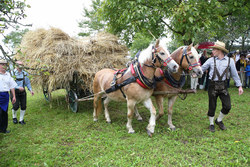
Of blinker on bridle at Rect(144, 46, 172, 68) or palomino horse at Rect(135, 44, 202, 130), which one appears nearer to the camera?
blinker on bridle at Rect(144, 46, 172, 68)

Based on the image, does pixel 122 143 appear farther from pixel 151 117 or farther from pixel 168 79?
pixel 168 79

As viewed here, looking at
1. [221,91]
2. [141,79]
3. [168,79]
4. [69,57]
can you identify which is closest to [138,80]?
[141,79]

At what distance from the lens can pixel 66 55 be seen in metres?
4.79

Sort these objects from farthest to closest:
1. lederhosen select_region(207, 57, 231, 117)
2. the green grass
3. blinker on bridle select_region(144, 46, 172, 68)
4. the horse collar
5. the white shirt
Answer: the white shirt → lederhosen select_region(207, 57, 231, 117) → the horse collar → blinker on bridle select_region(144, 46, 172, 68) → the green grass

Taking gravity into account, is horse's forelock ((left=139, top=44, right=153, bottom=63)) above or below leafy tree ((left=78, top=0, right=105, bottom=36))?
below

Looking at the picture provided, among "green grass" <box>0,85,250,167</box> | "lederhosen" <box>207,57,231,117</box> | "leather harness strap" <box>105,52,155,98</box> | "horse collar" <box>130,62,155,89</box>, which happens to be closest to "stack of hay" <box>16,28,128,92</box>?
"green grass" <box>0,85,250,167</box>

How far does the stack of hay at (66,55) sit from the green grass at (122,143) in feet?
4.08

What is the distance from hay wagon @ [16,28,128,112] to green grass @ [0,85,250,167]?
1.17 meters

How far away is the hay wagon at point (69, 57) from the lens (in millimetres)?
4520

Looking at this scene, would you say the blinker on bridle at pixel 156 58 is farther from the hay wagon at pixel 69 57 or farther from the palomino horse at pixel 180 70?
the hay wagon at pixel 69 57

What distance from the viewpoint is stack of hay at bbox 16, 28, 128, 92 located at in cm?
451

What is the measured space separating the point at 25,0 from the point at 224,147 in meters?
4.22

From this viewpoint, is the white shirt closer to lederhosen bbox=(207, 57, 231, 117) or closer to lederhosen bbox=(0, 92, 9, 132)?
lederhosen bbox=(0, 92, 9, 132)

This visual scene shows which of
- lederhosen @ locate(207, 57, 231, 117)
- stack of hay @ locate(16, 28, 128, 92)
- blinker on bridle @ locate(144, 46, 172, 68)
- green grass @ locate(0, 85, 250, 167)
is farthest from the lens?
stack of hay @ locate(16, 28, 128, 92)
